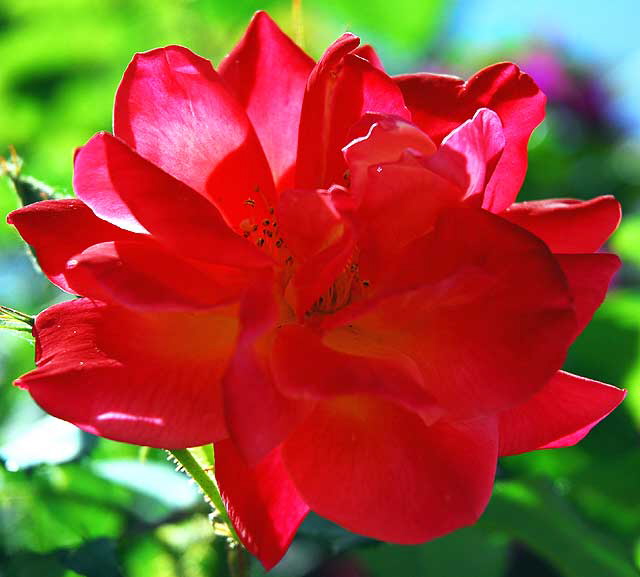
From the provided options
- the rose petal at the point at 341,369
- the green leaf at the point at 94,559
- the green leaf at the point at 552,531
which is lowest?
the green leaf at the point at 552,531

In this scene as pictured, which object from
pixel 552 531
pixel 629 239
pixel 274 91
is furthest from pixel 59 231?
pixel 629 239

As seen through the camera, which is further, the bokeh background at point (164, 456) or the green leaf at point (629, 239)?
the green leaf at point (629, 239)

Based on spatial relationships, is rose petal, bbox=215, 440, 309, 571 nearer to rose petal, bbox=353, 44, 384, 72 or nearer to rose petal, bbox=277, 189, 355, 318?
rose petal, bbox=277, 189, 355, 318

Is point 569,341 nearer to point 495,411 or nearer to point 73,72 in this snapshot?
point 495,411

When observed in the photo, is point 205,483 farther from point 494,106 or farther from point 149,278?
point 494,106

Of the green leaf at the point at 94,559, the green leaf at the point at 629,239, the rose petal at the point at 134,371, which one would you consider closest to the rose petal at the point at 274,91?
the rose petal at the point at 134,371

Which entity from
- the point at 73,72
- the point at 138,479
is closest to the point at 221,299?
the point at 138,479

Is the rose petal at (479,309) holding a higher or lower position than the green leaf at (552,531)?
higher

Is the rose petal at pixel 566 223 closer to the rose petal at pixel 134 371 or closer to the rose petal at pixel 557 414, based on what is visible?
the rose petal at pixel 557 414
